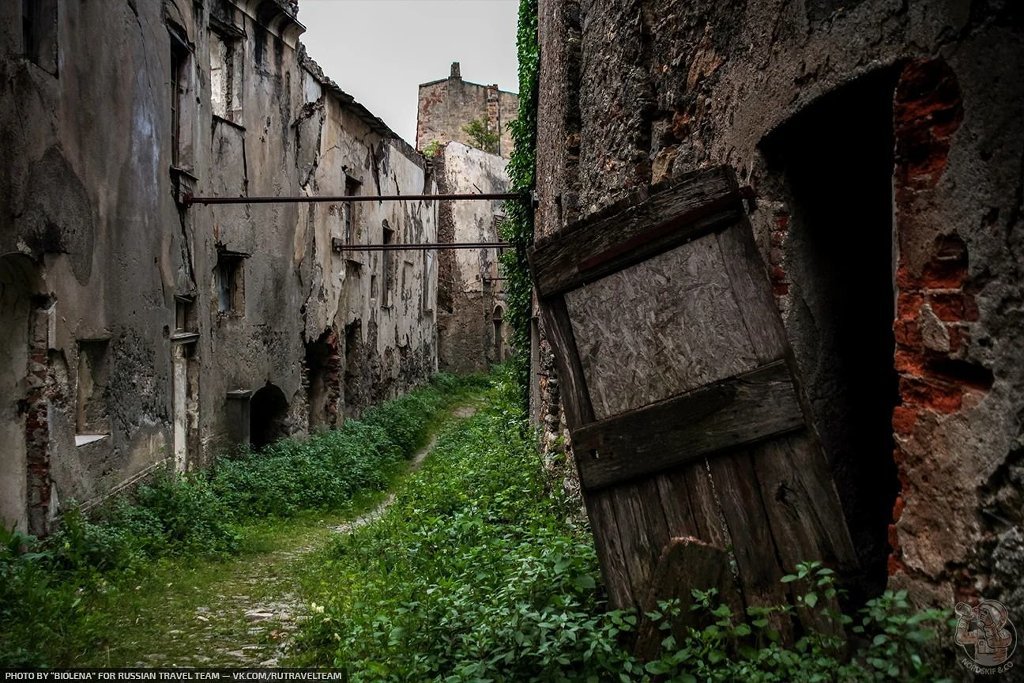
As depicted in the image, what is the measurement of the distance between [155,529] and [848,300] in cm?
621

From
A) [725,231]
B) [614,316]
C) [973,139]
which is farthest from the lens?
[614,316]

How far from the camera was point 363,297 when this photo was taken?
50.7ft

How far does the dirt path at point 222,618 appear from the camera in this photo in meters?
4.82

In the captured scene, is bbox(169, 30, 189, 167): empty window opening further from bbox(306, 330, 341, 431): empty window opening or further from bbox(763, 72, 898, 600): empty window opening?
bbox(763, 72, 898, 600): empty window opening

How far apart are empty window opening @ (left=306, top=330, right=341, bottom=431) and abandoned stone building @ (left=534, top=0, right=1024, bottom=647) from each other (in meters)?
10.3

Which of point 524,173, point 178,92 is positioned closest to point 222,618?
point 178,92

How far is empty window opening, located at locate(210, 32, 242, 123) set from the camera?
34.3 ft

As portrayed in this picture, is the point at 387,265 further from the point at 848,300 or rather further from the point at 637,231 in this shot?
the point at 637,231

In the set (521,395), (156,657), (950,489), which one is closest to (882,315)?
(950,489)

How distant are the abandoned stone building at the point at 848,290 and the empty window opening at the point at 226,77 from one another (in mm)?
7907

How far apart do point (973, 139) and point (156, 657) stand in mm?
4861

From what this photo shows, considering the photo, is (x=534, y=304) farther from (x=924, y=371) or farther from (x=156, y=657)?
(x=924, y=371)

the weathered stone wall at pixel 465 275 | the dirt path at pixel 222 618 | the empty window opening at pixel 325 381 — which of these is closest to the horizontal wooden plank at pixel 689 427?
the dirt path at pixel 222 618

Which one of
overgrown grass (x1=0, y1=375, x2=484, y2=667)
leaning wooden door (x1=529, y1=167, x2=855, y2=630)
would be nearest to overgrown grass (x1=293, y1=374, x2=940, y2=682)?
leaning wooden door (x1=529, y1=167, x2=855, y2=630)
